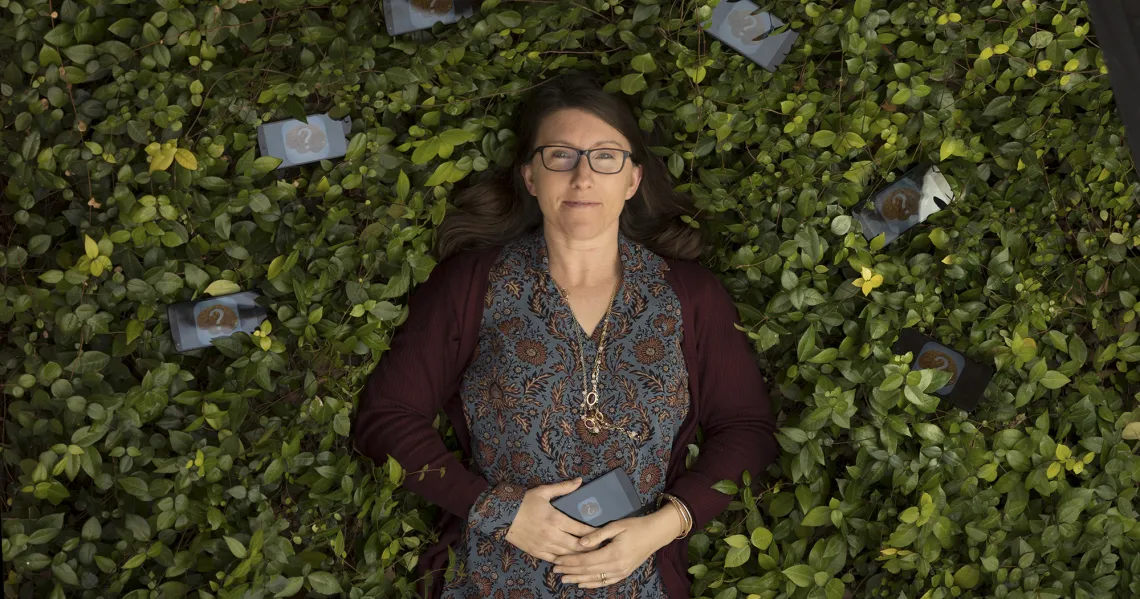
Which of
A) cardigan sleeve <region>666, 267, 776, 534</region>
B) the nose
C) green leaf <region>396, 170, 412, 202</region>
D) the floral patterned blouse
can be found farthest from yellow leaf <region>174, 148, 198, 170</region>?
cardigan sleeve <region>666, 267, 776, 534</region>

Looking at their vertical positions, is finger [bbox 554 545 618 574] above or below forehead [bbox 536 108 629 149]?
below

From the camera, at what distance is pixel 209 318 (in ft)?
6.41

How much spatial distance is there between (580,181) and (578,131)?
124mm

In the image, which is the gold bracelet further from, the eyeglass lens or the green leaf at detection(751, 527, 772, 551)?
the eyeglass lens

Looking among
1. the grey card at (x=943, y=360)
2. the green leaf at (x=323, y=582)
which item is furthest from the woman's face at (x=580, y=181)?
the green leaf at (x=323, y=582)

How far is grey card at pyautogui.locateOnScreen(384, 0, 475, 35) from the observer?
2053mm

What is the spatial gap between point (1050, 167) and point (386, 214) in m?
1.52

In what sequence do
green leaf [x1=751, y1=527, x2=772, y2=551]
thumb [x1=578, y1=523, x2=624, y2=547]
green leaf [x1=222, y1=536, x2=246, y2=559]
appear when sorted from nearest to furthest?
green leaf [x1=222, y1=536, x2=246, y2=559]
thumb [x1=578, y1=523, x2=624, y2=547]
green leaf [x1=751, y1=527, x2=772, y2=551]

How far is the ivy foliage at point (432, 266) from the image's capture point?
189 centimetres

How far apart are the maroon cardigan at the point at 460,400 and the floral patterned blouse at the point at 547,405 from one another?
42 mm

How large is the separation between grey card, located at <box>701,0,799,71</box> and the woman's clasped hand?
3.38ft

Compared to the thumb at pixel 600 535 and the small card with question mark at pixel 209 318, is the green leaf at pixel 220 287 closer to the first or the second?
the small card with question mark at pixel 209 318

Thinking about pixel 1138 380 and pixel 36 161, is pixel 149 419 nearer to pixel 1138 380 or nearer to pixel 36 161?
pixel 36 161

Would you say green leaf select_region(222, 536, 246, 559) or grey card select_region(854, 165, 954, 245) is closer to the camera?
green leaf select_region(222, 536, 246, 559)
